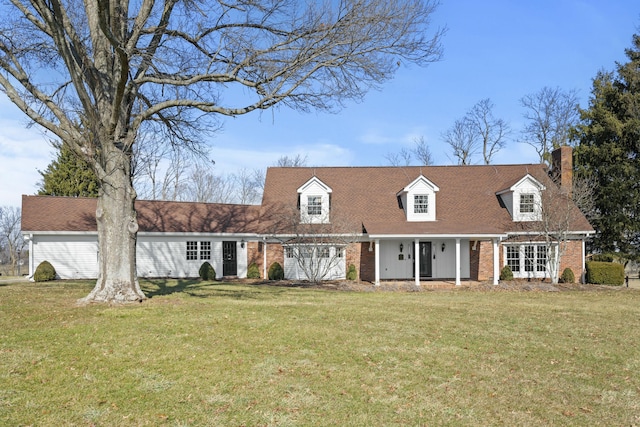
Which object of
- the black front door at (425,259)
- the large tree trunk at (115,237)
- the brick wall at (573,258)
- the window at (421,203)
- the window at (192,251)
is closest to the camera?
the large tree trunk at (115,237)

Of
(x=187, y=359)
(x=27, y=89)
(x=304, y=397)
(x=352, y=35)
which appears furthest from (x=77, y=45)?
(x=304, y=397)

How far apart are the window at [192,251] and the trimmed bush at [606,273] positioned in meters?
19.9

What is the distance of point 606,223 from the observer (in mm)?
28359

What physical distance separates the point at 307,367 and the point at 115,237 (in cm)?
725

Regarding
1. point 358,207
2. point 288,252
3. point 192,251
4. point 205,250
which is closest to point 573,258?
point 358,207

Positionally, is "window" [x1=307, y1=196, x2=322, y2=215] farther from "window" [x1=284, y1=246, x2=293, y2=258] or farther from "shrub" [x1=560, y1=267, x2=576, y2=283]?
"shrub" [x1=560, y1=267, x2=576, y2=283]

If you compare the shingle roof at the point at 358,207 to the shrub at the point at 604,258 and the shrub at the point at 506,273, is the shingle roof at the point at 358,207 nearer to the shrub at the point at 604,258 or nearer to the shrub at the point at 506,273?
the shrub at the point at 506,273

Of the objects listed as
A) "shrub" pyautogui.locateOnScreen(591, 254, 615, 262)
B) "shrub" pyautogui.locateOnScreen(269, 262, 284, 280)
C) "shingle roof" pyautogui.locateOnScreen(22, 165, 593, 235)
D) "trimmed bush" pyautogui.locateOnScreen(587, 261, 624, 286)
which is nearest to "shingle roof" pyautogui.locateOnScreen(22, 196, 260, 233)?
"shingle roof" pyautogui.locateOnScreen(22, 165, 593, 235)

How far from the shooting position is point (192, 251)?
25766 mm

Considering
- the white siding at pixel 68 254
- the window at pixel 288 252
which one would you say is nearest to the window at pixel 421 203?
the window at pixel 288 252

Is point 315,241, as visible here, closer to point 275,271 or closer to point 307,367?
point 275,271

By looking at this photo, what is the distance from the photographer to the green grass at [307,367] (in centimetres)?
549

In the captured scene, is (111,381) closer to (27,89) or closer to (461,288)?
(27,89)

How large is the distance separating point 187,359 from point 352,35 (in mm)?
7999
